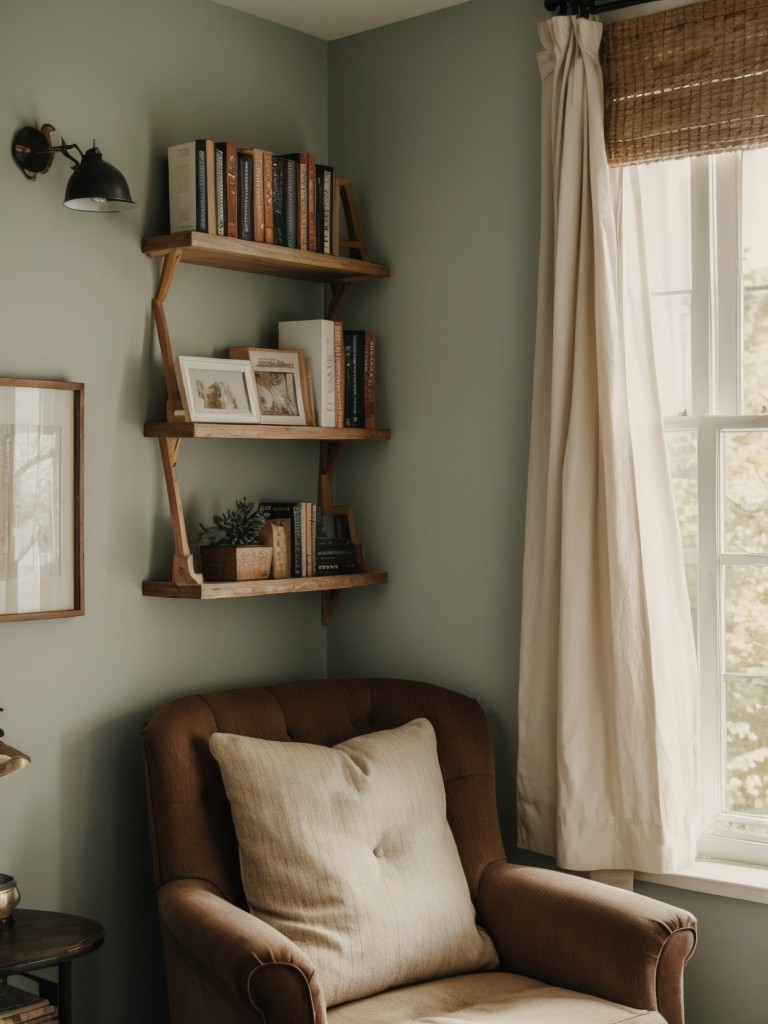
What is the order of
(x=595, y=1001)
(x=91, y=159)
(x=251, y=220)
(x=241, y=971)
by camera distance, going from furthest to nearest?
(x=251, y=220) < (x=91, y=159) < (x=595, y=1001) < (x=241, y=971)

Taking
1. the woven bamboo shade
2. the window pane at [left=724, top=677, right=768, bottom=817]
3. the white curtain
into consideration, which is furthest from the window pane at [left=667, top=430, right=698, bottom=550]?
the woven bamboo shade

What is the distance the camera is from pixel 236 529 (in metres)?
2.85

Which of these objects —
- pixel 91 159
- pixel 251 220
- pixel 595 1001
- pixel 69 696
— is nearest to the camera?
pixel 595 1001

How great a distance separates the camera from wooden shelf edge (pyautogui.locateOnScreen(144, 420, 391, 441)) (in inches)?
106

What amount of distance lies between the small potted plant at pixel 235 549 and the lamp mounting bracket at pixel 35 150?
0.90m

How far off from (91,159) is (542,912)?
1.85m

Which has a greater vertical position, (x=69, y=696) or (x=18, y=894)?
(x=69, y=696)

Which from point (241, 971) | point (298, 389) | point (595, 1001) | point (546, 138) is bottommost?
point (595, 1001)

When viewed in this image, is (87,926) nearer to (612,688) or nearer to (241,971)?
(241,971)

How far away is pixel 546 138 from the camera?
9.11 feet

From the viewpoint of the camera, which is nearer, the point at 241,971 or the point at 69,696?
the point at 241,971

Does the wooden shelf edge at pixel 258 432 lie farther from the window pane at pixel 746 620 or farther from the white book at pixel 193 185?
the window pane at pixel 746 620

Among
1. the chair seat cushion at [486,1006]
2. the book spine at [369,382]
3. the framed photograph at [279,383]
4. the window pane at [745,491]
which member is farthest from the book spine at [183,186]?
the chair seat cushion at [486,1006]

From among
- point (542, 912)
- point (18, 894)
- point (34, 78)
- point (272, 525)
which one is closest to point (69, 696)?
point (18, 894)
